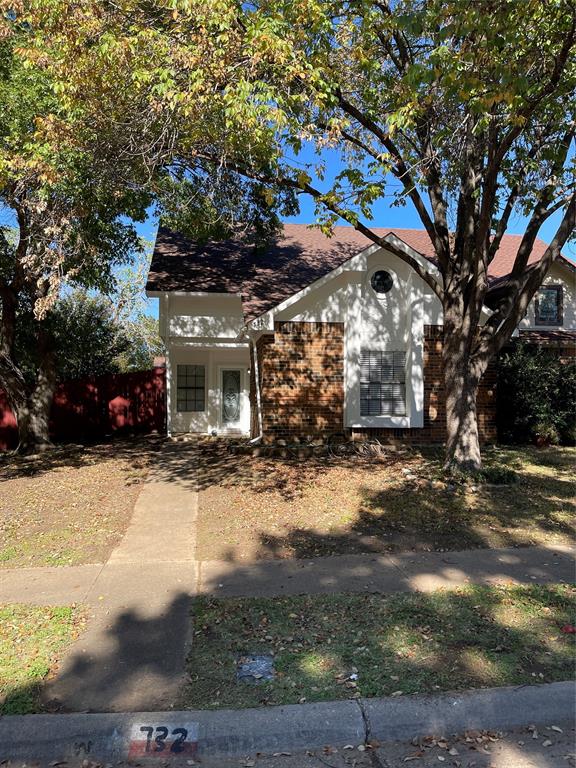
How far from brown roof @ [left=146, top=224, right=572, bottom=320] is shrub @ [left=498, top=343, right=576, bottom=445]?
4053 mm

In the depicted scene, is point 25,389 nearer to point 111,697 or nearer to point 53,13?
point 53,13

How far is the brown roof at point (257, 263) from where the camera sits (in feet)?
48.3

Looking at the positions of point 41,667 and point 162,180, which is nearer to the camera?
point 41,667

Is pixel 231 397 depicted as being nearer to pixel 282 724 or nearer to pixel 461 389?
pixel 461 389

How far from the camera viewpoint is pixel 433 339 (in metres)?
13.6

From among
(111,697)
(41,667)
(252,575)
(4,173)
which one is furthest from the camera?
(4,173)

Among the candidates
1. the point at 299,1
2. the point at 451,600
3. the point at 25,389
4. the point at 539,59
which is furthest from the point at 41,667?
the point at 25,389

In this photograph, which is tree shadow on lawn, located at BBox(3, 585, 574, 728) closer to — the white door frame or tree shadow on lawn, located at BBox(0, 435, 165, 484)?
tree shadow on lawn, located at BBox(0, 435, 165, 484)

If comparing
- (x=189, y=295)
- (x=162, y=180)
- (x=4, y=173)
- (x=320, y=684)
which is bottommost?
(x=320, y=684)

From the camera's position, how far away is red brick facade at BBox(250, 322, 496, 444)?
12727 millimetres

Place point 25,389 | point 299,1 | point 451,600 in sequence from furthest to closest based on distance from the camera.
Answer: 1. point 25,389
2. point 299,1
3. point 451,600

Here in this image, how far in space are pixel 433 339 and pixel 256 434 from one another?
4.82 m

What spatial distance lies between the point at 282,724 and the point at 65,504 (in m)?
6.00

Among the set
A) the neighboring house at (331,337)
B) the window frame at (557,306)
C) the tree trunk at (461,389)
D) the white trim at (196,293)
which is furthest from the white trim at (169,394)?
the window frame at (557,306)
